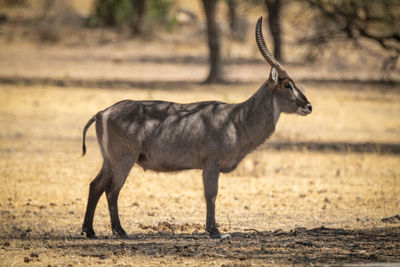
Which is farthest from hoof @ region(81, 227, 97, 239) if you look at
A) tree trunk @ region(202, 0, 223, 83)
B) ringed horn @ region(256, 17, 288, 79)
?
tree trunk @ region(202, 0, 223, 83)

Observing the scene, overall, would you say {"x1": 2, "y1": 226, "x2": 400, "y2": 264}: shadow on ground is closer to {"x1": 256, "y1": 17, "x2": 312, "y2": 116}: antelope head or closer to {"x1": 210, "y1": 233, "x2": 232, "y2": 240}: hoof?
{"x1": 210, "y1": 233, "x2": 232, "y2": 240}: hoof

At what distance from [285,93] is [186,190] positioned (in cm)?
308

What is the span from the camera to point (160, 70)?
2789 centimetres

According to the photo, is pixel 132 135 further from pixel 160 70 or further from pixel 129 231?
pixel 160 70

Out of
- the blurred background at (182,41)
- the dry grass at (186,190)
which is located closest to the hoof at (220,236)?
the dry grass at (186,190)

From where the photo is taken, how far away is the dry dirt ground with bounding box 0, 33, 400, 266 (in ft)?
21.2

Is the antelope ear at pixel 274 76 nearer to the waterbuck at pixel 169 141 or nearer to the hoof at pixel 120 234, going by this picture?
the waterbuck at pixel 169 141

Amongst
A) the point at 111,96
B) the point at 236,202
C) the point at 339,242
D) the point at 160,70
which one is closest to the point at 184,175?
the point at 236,202

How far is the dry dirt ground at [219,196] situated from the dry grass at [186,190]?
20 millimetres

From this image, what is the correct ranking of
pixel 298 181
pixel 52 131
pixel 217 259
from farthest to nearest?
pixel 52 131 < pixel 298 181 < pixel 217 259

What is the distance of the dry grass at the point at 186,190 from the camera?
801 centimetres

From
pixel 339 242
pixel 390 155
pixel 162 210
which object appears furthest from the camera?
pixel 390 155

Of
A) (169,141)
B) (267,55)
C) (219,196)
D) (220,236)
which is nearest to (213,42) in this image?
(219,196)

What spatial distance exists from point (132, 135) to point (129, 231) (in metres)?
1.27
